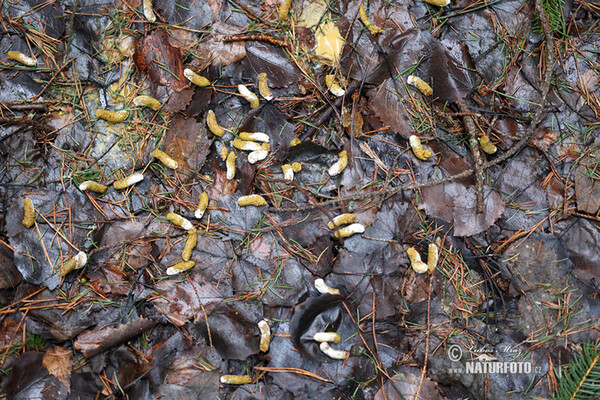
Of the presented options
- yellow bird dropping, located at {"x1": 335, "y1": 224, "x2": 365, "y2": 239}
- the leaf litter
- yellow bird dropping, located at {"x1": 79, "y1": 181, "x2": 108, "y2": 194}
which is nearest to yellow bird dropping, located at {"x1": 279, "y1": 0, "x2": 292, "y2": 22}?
the leaf litter

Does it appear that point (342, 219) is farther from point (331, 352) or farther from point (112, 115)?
point (112, 115)

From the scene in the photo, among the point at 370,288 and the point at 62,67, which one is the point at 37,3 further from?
the point at 370,288

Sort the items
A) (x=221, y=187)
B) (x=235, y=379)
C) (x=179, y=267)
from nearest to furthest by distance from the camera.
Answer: (x=235, y=379) → (x=179, y=267) → (x=221, y=187)

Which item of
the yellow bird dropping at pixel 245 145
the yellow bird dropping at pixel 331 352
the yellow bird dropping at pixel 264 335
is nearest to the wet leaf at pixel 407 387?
the yellow bird dropping at pixel 331 352

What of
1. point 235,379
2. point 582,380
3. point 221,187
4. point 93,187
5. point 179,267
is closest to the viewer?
point 582,380

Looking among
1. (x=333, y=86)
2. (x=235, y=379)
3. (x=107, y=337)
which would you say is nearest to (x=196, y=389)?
(x=235, y=379)

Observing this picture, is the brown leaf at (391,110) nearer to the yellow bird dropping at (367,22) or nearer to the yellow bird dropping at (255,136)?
the yellow bird dropping at (367,22)
